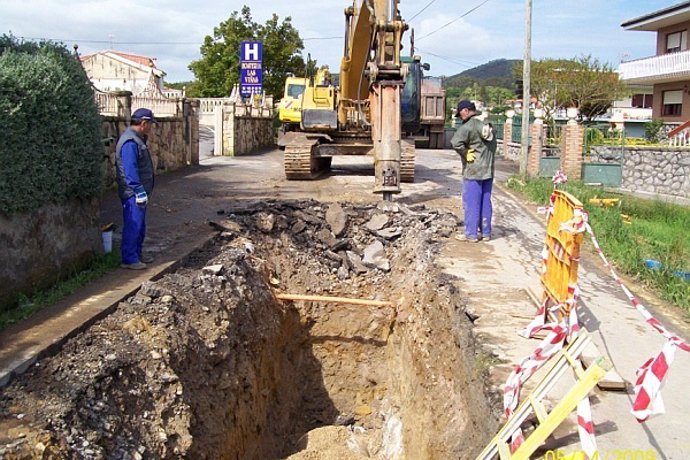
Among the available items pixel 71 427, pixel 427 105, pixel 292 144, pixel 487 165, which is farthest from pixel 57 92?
pixel 427 105

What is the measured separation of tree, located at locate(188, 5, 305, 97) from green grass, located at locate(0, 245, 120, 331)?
3276 cm

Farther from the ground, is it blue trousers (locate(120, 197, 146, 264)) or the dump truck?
the dump truck

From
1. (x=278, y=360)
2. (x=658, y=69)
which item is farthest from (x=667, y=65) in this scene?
(x=278, y=360)

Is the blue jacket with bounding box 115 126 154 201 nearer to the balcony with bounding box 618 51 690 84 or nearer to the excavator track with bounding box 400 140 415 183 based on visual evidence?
the excavator track with bounding box 400 140 415 183

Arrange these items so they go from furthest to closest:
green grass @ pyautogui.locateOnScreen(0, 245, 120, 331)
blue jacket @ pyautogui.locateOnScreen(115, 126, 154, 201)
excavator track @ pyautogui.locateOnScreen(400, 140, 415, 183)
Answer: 1. excavator track @ pyautogui.locateOnScreen(400, 140, 415, 183)
2. blue jacket @ pyautogui.locateOnScreen(115, 126, 154, 201)
3. green grass @ pyautogui.locateOnScreen(0, 245, 120, 331)

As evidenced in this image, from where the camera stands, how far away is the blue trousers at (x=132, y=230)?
7223 mm

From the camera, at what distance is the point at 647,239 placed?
1083 centimetres

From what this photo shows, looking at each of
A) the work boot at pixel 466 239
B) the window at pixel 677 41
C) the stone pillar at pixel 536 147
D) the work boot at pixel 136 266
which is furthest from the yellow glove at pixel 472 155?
the window at pixel 677 41

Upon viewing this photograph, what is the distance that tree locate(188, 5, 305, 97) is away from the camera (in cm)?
3903

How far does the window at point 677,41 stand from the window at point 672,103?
2.12 m

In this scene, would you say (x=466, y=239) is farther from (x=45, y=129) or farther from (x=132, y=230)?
(x=45, y=129)

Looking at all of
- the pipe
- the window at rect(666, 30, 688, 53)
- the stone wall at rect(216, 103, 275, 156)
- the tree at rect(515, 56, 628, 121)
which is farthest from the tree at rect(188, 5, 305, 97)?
the pipe

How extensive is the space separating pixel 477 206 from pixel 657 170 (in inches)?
547

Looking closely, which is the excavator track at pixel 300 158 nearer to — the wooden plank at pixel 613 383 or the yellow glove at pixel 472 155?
the yellow glove at pixel 472 155
